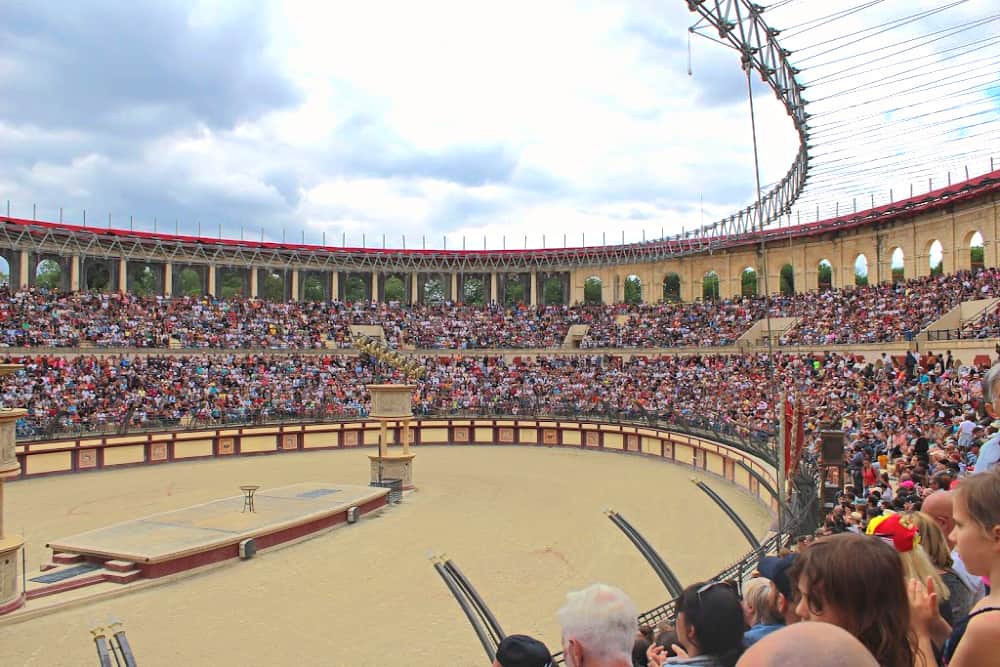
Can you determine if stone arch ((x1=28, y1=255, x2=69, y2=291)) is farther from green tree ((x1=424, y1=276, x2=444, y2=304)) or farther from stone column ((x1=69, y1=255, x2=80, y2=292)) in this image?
green tree ((x1=424, y1=276, x2=444, y2=304))

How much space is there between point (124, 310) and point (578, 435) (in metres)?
29.8

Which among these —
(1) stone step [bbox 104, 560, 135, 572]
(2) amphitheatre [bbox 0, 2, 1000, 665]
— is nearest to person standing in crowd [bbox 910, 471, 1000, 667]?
(2) amphitheatre [bbox 0, 2, 1000, 665]

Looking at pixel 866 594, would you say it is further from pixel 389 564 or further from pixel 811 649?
pixel 389 564

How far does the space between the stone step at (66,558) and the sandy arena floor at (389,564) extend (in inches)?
41.0

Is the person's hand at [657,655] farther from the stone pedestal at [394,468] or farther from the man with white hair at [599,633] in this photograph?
the stone pedestal at [394,468]

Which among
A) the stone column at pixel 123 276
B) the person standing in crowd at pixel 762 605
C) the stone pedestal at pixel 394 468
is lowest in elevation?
the stone pedestal at pixel 394 468

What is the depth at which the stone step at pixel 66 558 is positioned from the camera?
59.0ft

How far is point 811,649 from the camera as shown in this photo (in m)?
2.22

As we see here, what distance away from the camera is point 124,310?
49.0m

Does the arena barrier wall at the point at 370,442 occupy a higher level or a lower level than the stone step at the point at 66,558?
higher

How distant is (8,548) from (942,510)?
15.6m

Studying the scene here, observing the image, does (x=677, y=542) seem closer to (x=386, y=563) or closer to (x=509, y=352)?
(x=386, y=563)

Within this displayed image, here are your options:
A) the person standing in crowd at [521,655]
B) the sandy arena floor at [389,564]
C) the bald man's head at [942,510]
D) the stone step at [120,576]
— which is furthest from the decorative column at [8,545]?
the bald man's head at [942,510]

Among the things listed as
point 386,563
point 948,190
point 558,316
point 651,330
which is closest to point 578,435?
point 651,330
